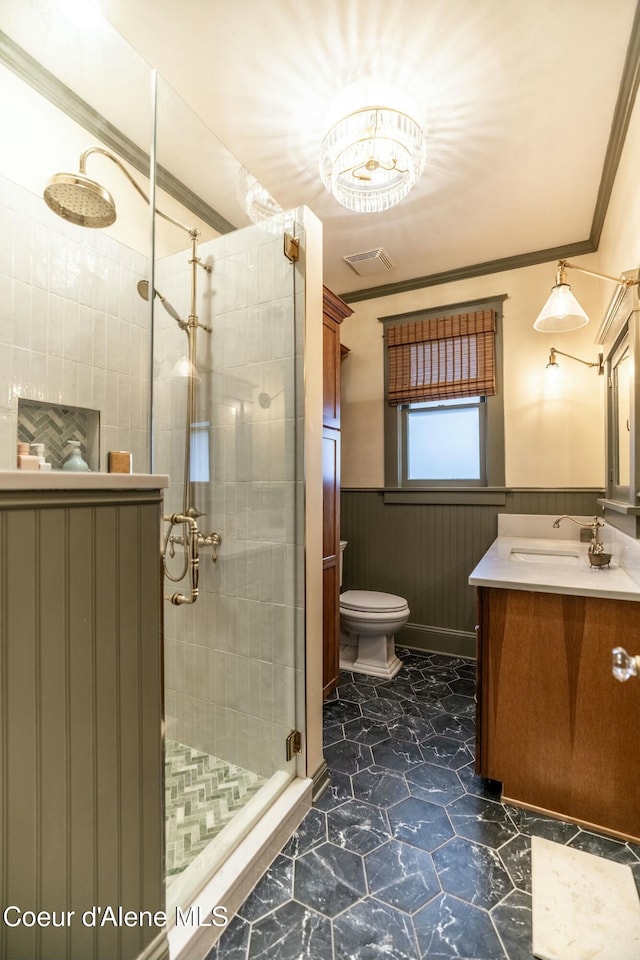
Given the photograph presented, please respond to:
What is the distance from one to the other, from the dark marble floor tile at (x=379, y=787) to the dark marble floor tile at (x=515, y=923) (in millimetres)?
492

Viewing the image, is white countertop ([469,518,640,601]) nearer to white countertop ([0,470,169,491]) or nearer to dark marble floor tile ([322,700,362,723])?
dark marble floor tile ([322,700,362,723])

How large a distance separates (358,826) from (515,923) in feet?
1.76

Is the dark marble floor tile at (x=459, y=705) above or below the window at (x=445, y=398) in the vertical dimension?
below

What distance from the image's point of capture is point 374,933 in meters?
1.18

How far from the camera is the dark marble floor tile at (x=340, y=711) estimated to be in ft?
7.57

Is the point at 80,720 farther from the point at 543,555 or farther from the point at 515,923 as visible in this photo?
the point at 543,555

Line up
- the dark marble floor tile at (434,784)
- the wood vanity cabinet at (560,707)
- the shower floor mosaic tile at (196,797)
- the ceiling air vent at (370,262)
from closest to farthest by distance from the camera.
Result: 1. the shower floor mosaic tile at (196,797)
2. the wood vanity cabinet at (560,707)
3. the dark marble floor tile at (434,784)
4. the ceiling air vent at (370,262)

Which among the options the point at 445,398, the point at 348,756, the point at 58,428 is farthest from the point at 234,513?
the point at 445,398

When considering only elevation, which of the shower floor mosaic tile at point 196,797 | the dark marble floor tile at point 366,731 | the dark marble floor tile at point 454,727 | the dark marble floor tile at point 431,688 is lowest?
the dark marble floor tile at point 454,727

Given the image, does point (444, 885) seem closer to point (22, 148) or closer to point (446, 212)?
point (22, 148)

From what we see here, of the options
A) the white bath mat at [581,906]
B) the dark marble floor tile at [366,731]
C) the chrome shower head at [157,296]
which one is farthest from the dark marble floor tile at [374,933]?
the chrome shower head at [157,296]

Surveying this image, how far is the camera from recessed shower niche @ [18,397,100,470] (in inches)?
61.3

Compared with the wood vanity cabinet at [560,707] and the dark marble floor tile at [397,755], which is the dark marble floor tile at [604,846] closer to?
the wood vanity cabinet at [560,707]

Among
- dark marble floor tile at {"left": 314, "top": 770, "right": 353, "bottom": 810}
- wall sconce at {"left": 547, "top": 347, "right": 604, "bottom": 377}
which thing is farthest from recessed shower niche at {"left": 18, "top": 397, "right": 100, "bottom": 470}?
wall sconce at {"left": 547, "top": 347, "right": 604, "bottom": 377}
